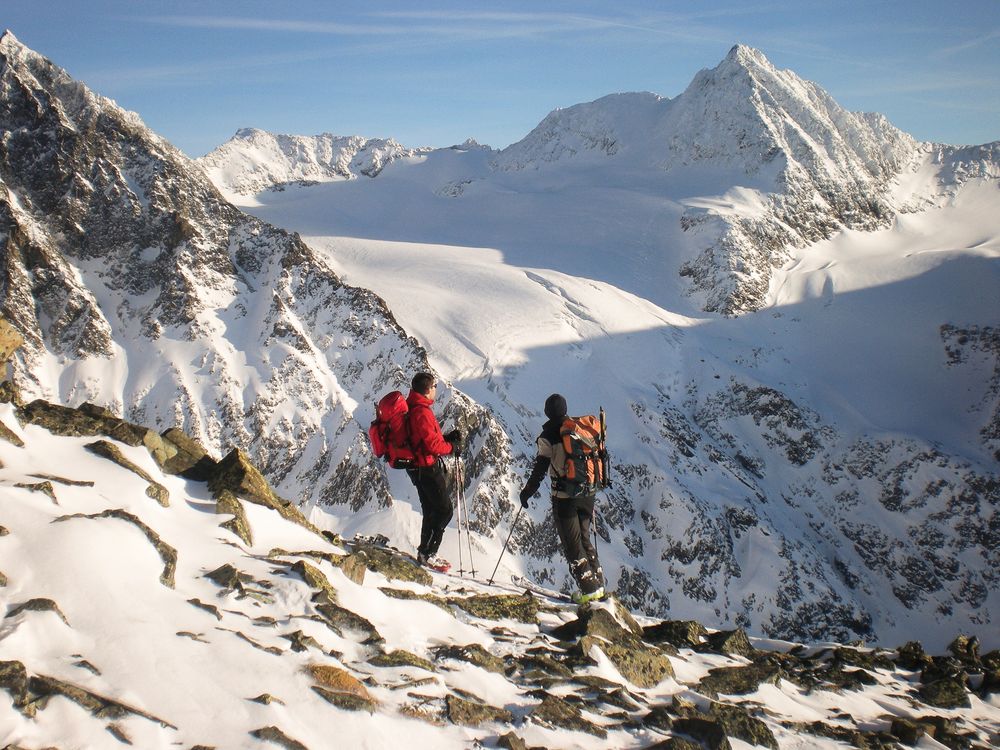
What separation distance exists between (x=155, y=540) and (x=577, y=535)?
651 centimetres

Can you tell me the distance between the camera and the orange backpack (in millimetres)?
10984

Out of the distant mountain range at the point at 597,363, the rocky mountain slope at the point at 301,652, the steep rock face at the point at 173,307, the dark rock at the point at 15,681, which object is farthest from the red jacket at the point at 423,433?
the steep rock face at the point at 173,307

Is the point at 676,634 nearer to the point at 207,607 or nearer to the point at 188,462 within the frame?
the point at 207,607

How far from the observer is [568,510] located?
11.3 metres

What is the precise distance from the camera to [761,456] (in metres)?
62.2

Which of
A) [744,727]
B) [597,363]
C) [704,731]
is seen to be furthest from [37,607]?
[597,363]

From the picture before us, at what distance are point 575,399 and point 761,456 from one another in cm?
1873

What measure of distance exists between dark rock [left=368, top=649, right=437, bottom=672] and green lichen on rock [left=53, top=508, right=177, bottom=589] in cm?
230

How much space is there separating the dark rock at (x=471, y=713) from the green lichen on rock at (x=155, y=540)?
3.20 m

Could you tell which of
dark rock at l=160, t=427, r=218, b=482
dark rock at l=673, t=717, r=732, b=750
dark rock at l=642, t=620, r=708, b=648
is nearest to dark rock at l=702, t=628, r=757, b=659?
dark rock at l=642, t=620, r=708, b=648

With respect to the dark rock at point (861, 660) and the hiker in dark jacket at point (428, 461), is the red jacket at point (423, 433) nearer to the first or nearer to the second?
the hiker in dark jacket at point (428, 461)

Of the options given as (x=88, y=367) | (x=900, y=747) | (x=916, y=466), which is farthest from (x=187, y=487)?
(x=916, y=466)

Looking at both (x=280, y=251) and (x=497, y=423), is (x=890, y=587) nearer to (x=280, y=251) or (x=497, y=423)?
(x=497, y=423)

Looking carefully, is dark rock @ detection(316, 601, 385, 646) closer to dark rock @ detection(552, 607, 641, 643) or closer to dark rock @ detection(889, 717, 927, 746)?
dark rock @ detection(552, 607, 641, 643)
